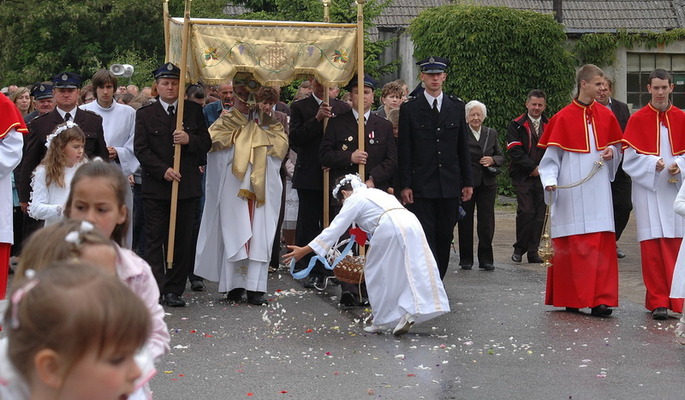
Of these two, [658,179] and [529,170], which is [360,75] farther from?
[529,170]

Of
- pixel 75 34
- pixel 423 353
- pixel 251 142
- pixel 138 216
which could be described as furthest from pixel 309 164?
pixel 75 34

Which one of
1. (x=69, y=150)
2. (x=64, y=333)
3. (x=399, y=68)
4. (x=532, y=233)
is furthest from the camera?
(x=399, y=68)

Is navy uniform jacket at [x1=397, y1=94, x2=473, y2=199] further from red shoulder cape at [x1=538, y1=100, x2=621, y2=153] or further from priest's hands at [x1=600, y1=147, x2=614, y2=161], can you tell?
priest's hands at [x1=600, y1=147, x2=614, y2=161]

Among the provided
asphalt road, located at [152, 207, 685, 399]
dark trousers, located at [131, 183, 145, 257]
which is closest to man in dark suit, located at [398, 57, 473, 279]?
asphalt road, located at [152, 207, 685, 399]

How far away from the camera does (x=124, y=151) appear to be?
11289 millimetres

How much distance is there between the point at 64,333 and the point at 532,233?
11520mm

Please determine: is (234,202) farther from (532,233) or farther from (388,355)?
(532,233)

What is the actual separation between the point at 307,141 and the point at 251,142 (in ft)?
3.29

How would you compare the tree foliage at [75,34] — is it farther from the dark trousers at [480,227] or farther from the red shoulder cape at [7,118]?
the red shoulder cape at [7,118]

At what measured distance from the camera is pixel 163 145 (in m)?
10.4

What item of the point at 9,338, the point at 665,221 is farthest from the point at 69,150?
the point at 9,338

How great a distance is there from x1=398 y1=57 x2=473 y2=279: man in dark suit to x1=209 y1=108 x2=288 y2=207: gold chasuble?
1.13m

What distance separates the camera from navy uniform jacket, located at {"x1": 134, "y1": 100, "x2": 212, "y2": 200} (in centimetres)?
1030

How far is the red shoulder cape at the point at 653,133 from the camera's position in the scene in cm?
1004
